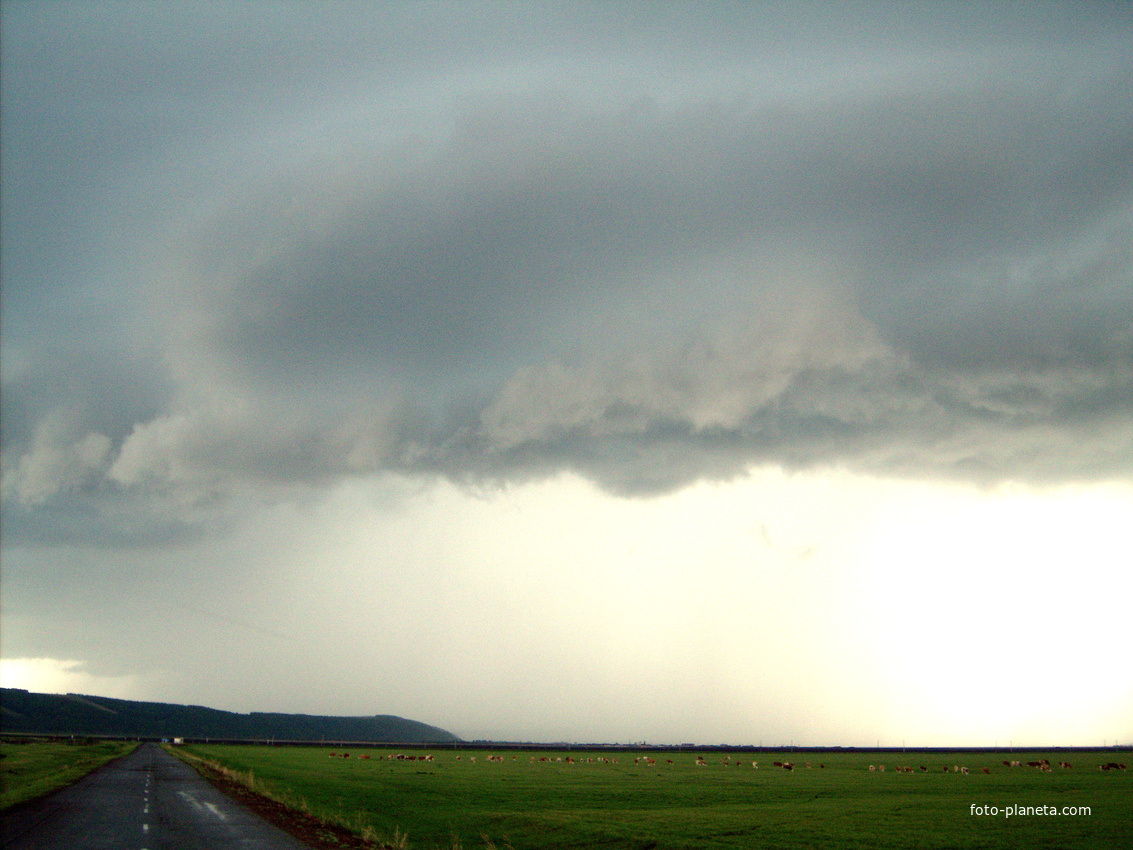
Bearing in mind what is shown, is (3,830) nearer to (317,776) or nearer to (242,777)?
(242,777)

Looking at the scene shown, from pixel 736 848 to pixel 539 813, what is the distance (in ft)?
64.3

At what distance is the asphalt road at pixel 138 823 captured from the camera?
34281 millimetres

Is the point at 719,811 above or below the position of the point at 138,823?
below

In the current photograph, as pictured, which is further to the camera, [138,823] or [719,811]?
[719,811]

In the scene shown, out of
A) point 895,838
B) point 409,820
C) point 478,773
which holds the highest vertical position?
point 895,838

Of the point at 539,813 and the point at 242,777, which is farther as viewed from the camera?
the point at 242,777

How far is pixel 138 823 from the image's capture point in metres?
41.5

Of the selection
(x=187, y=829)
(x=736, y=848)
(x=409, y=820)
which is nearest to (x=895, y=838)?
(x=736, y=848)

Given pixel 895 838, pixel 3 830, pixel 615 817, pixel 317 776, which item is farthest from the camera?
pixel 317 776

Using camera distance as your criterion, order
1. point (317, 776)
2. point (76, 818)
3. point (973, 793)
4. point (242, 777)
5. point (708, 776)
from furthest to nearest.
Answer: point (708, 776), point (317, 776), point (242, 777), point (973, 793), point (76, 818)

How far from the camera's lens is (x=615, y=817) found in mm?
51750

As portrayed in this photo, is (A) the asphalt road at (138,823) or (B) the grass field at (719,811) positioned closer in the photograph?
(A) the asphalt road at (138,823)

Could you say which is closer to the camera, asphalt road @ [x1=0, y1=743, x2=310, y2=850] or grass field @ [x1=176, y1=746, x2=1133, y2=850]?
asphalt road @ [x1=0, y1=743, x2=310, y2=850]

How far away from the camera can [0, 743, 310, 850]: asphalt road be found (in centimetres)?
3428
